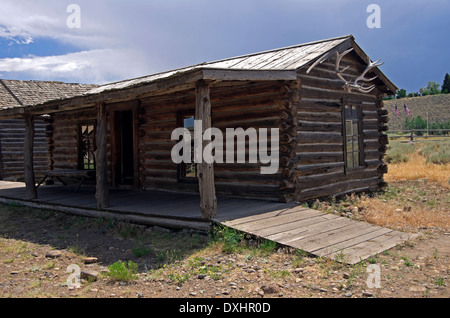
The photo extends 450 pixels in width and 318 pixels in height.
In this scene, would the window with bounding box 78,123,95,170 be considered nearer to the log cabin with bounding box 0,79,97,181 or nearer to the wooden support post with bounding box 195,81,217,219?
the log cabin with bounding box 0,79,97,181

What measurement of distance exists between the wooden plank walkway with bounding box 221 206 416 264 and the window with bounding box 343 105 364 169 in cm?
299

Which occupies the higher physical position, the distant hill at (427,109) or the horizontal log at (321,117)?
the distant hill at (427,109)

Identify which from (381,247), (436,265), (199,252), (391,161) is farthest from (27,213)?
(391,161)

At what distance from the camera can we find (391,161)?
18.8 m

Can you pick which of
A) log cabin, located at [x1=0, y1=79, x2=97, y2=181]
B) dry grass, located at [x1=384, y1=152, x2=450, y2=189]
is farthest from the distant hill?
log cabin, located at [x1=0, y1=79, x2=97, y2=181]

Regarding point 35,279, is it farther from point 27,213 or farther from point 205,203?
point 27,213

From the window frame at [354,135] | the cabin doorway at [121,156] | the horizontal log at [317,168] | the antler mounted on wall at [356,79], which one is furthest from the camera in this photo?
the cabin doorway at [121,156]

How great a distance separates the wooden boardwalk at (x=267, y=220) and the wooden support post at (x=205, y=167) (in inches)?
7.6

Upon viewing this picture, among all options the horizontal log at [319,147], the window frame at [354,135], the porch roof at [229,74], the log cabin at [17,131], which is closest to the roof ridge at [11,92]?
the log cabin at [17,131]

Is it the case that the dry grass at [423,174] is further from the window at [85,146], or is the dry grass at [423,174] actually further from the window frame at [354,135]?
the window at [85,146]

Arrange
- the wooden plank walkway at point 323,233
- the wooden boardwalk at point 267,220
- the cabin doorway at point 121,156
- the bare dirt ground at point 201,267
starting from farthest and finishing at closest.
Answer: the cabin doorway at point 121,156 → the wooden boardwalk at point 267,220 → the wooden plank walkway at point 323,233 → the bare dirt ground at point 201,267

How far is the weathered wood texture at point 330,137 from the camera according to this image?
846cm

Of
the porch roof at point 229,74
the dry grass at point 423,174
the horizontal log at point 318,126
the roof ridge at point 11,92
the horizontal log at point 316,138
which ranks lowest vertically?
the dry grass at point 423,174
